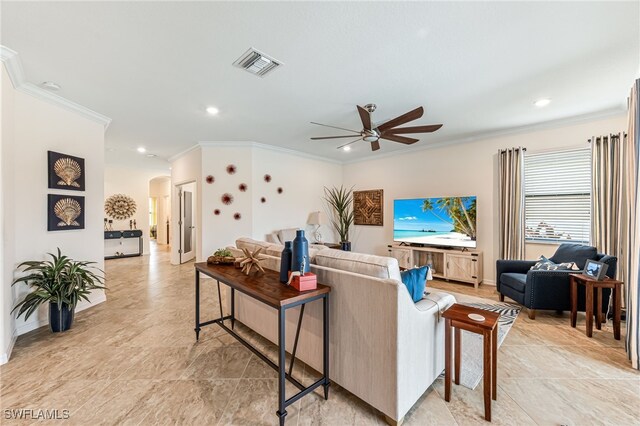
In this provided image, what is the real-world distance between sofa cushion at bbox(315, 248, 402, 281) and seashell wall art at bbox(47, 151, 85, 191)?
3.28 meters

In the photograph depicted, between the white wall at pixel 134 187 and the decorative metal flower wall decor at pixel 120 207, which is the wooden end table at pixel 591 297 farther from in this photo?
the decorative metal flower wall decor at pixel 120 207

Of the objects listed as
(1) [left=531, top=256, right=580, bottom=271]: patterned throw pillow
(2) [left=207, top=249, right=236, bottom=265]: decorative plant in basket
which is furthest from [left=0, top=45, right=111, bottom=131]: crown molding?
(1) [left=531, top=256, right=580, bottom=271]: patterned throw pillow

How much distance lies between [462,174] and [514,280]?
7.11 ft

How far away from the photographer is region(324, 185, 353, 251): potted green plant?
21.5 ft

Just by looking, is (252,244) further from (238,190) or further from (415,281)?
(238,190)

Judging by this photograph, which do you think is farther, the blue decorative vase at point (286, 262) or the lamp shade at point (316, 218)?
the lamp shade at point (316, 218)

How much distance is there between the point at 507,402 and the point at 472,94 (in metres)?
2.94

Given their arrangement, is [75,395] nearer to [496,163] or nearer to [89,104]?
[89,104]

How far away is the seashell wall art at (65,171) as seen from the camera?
3047mm

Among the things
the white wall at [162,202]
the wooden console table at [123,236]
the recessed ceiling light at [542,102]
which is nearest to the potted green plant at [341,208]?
the recessed ceiling light at [542,102]

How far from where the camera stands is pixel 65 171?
10.4 ft

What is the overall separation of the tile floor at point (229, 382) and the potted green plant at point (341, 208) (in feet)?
13.2

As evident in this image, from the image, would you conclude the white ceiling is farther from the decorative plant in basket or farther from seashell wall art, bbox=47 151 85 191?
the decorative plant in basket

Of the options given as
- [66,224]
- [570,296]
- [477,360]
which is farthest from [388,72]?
[66,224]
